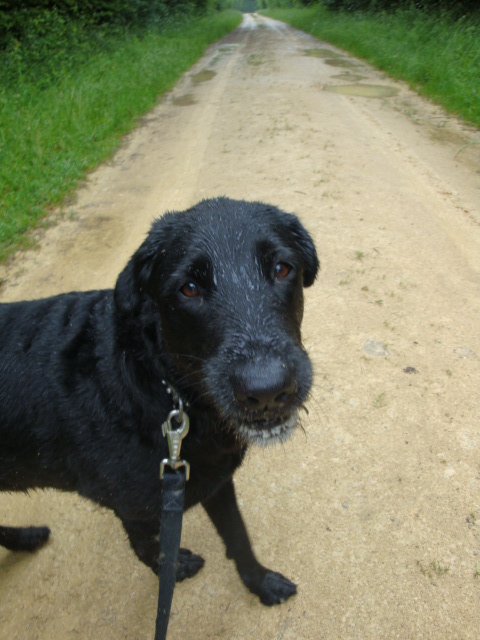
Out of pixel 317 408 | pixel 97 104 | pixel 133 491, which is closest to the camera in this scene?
pixel 133 491

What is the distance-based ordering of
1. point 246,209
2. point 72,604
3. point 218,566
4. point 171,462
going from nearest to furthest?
point 171,462, point 246,209, point 72,604, point 218,566

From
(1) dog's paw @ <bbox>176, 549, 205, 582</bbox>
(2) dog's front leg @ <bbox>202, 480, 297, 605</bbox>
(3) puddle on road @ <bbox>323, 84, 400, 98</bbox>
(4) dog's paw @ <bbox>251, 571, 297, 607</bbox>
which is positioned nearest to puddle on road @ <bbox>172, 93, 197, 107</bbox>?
(3) puddle on road @ <bbox>323, 84, 400, 98</bbox>

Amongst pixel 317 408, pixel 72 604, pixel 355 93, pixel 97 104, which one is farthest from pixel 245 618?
pixel 355 93

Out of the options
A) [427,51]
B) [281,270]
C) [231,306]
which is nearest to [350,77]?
[427,51]

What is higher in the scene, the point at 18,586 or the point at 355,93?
the point at 355,93

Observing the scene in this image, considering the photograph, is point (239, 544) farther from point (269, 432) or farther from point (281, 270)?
point (281, 270)

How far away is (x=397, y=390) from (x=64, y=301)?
254cm

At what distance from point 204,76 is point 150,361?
15812 millimetres

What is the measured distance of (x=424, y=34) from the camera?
13.3m

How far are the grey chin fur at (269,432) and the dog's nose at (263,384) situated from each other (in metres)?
0.14

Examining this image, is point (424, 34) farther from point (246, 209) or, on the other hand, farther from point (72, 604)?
point (72, 604)

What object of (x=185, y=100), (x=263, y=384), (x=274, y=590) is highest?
(x=263, y=384)

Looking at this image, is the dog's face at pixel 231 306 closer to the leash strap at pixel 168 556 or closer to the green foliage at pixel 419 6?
the leash strap at pixel 168 556

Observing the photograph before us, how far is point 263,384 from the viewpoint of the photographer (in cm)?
168
